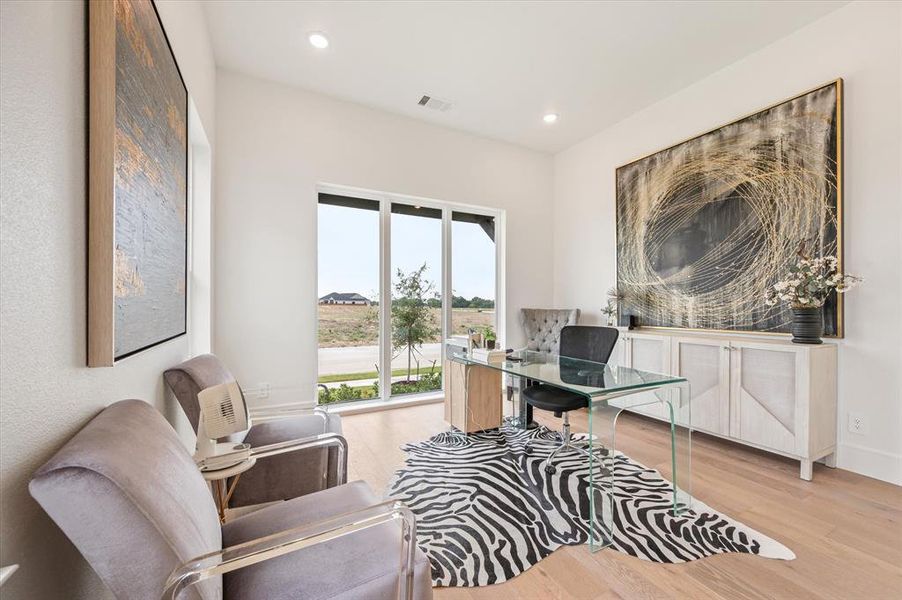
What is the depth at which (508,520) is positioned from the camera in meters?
1.96

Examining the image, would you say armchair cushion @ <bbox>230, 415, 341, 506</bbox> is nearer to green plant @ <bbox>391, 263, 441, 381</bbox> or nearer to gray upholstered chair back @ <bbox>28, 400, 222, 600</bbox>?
gray upholstered chair back @ <bbox>28, 400, 222, 600</bbox>

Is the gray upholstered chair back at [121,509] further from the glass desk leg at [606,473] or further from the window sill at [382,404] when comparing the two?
the window sill at [382,404]

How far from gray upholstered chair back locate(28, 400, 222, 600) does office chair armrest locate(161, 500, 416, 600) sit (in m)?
0.03

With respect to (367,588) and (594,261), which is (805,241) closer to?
(594,261)

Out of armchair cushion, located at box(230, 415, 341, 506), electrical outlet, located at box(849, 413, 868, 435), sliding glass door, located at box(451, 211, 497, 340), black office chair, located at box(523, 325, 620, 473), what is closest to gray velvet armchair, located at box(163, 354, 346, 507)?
armchair cushion, located at box(230, 415, 341, 506)

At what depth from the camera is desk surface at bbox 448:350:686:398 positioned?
1846 millimetres

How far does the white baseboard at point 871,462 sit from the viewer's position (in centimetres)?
229

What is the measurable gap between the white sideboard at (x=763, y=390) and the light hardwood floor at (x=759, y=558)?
210mm

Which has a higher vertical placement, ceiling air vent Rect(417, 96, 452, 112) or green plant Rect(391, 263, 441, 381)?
ceiling air vent Rect(417, 96, 452, 112)

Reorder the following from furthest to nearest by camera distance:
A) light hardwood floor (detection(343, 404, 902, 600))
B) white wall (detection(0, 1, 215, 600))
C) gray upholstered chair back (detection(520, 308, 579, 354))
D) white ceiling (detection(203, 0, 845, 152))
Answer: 1. gray upholstered chair back (detection(520, 308, 579, 354))
2. white ceiling (detection(203, 0, 845, 152))
3. light hardwood floor (detection(343, 404, 902, 600))
4. white wall (detection(0, 1, 215, 600))

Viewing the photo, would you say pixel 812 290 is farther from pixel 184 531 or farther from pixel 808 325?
pixel 184 531

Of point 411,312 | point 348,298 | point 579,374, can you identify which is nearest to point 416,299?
point 411,312

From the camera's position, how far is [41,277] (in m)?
0.76

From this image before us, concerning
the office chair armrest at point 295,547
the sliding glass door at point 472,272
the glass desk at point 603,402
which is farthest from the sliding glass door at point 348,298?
the office chair armrest at point 295,547
